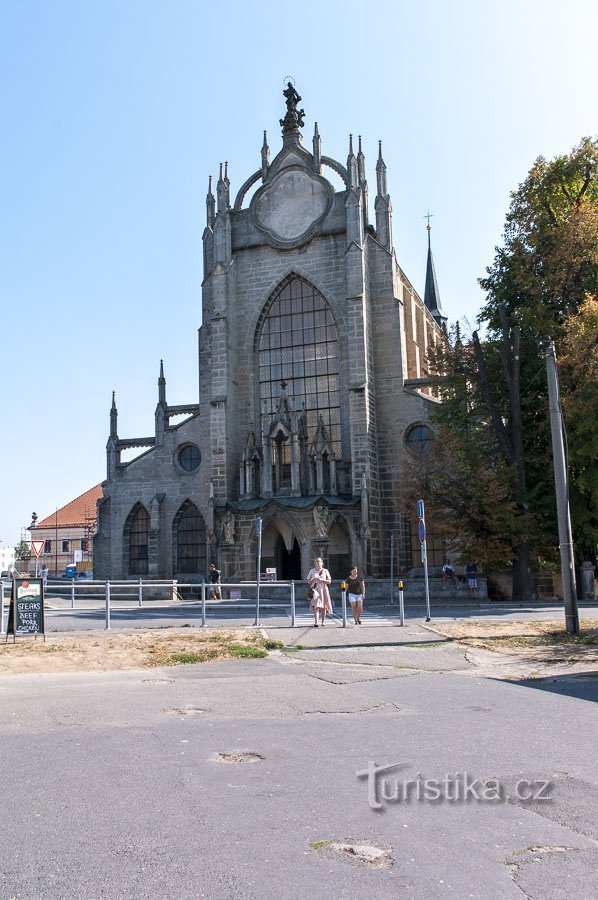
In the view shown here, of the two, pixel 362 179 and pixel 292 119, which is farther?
pixel 292 119

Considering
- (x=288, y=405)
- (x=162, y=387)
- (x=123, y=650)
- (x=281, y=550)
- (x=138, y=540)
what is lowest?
(x=123, y=650)

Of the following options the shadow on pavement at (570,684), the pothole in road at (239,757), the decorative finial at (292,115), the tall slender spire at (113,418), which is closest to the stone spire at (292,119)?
the decorative finial at (292,115)

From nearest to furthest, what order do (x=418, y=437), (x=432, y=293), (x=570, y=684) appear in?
(x=570, y=684) < (x=418, y=437) < (x=432, y=293)

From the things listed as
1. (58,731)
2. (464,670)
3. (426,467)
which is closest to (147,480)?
(426,467)

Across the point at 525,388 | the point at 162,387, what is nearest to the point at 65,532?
the point at 162,387

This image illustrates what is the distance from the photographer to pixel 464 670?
1139cm

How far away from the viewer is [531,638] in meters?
14.6

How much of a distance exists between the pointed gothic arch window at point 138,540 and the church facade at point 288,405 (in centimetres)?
7

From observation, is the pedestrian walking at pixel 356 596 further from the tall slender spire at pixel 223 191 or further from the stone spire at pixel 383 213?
the tall slender spire at pixel 223 191

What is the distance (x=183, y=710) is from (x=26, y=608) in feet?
26.8

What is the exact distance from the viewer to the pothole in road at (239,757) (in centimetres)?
619

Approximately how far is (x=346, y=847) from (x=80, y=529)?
7469 centimetres

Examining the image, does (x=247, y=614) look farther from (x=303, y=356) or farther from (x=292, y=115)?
(x=292, y=115)

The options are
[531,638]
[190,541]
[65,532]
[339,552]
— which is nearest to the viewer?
[531,638]
